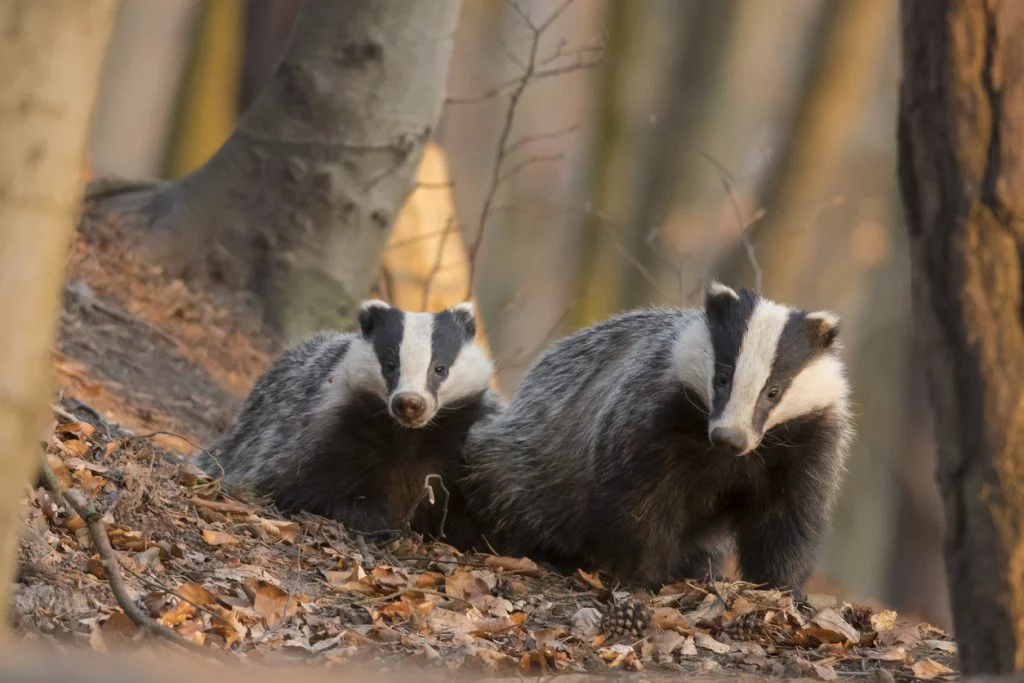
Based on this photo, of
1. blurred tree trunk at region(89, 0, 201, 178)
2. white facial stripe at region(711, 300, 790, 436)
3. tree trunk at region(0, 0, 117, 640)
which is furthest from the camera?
blurred tree trunk at region(89, 0, 201, 178)

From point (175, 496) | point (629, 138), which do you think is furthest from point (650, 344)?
point (629, 138)

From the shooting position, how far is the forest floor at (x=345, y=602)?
3789 mm

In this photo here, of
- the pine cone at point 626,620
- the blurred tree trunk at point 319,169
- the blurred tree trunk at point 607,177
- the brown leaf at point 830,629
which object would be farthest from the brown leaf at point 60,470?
the blurred tree trunk at point 607,177

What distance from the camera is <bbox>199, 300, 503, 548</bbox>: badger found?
17.9ft

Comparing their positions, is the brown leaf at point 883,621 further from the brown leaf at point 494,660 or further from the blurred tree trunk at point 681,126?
the blurred tree trunk at point 681,126

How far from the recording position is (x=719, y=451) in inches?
198

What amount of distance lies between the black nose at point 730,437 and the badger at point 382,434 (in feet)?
3.82

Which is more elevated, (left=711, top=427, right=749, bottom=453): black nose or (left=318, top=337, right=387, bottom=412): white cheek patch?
(left=711, top=427, right=749, bottom=453): black nose

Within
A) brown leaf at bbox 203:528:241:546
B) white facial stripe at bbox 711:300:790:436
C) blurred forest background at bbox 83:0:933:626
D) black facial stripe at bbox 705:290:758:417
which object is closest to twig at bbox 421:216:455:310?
blurred forest background at bbox 83:0:933:626

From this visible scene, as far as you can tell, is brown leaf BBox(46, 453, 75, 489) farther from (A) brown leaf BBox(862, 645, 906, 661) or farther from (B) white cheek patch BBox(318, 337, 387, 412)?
(A) brown leaf BBox(862, 645, 906, 661)

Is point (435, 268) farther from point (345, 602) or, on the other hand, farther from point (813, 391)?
point (345, 602)

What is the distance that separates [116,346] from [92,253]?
0.73 metres

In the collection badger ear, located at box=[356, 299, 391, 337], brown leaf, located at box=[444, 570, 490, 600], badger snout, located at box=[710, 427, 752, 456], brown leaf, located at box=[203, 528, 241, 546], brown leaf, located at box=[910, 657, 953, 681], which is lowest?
brown leaf, located at box=[444, 570, 490, 600]

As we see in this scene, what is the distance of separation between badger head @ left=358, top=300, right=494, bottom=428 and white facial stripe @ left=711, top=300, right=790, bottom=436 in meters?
1.18
